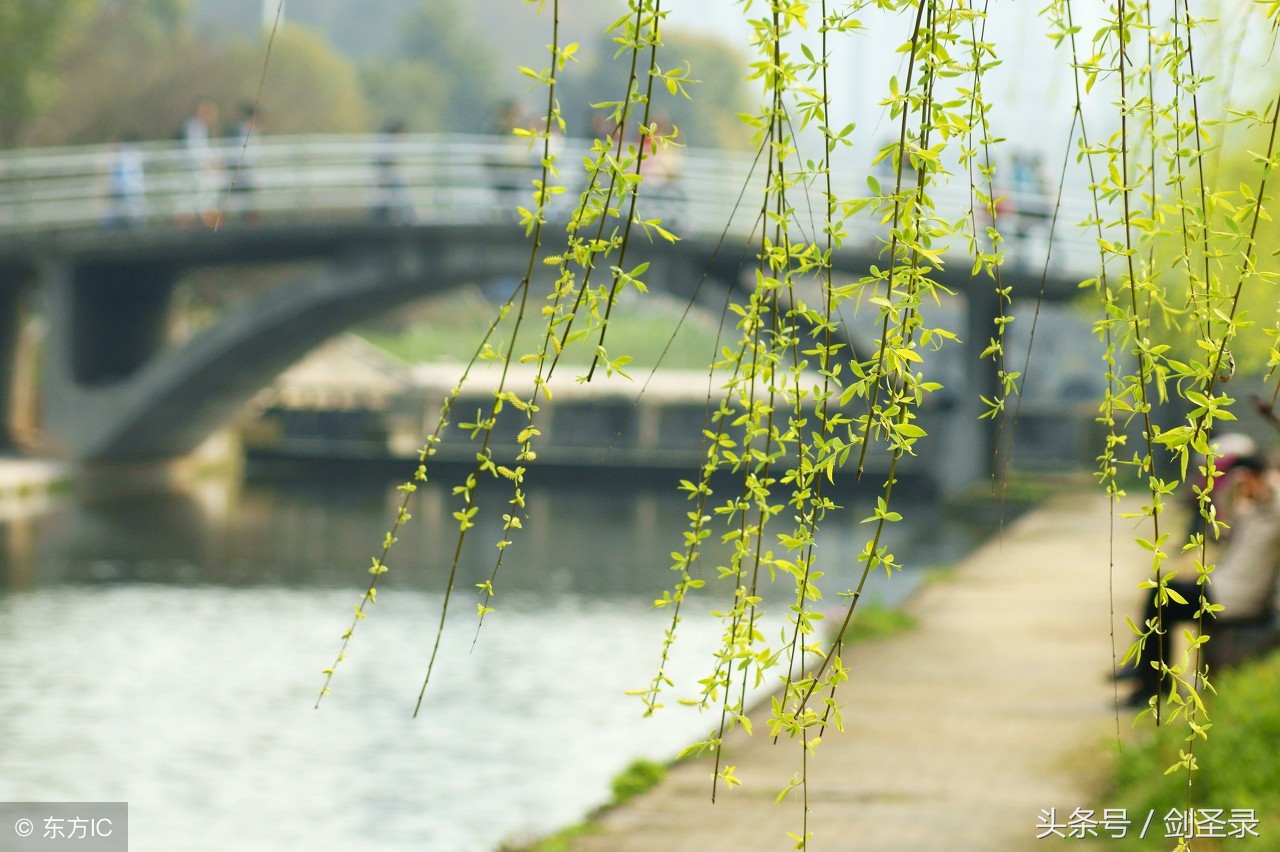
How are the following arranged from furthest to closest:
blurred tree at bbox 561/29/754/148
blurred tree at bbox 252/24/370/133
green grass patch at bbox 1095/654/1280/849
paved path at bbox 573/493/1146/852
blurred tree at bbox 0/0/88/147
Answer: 1. blurred tree at bbox 561/29/754/148
2. blurred tree at bbox 252/24/370/133
3. blurred tree at bbox 0/0/88/147
4. paved path at bbox 573/493/1146/852
5. green grass patch at bbox 1095/654/1280/849

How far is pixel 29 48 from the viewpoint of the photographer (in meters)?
32.8

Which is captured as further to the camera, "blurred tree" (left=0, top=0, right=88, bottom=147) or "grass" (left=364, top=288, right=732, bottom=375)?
"grass" (left=364, top=288, right=732, bottom=375)

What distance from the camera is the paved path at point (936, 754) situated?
565cm

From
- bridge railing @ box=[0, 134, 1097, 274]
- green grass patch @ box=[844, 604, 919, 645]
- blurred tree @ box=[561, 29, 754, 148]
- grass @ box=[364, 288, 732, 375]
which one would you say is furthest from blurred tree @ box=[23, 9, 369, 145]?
green grass patch @ box=[844, 604, 919, 645]

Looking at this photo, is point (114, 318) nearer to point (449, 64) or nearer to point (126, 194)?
point (126, 194)

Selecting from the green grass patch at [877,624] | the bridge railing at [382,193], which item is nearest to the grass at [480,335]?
the bridge railing at [382,193]

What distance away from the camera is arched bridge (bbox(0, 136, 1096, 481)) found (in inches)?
982

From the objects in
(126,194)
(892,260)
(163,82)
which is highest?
(163,82)

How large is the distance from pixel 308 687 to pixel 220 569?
20.6 ft

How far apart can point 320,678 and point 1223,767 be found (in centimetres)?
673

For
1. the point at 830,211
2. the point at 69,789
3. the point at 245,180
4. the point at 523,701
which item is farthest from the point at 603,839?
the point at 245,180

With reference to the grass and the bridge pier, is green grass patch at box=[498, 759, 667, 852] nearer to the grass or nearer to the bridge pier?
the bridge pier

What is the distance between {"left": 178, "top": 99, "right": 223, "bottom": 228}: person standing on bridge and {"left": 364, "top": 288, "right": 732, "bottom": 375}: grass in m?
22.0

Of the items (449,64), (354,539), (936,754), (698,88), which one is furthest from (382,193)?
(698,88)
